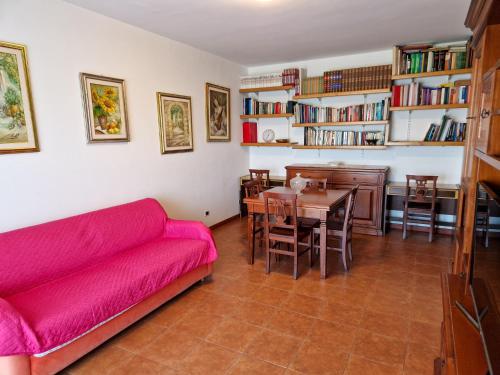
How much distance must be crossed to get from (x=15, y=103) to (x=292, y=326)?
264 centimetres

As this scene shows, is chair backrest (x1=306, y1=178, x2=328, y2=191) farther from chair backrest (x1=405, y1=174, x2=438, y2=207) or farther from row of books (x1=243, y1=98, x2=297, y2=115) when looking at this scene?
row of books (x1=243, y1=98, x2=297, y2=115)

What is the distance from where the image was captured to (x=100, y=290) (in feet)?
7.03

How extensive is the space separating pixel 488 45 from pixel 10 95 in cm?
305

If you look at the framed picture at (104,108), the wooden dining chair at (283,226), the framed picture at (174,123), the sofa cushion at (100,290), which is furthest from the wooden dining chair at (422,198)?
the framed picture at (104,108)

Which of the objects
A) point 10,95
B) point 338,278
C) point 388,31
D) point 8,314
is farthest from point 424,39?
point 8,314

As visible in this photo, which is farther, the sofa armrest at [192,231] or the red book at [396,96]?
the red book at [396,96]

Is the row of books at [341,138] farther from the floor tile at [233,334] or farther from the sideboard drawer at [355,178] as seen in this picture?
the floor tile at [233,334]

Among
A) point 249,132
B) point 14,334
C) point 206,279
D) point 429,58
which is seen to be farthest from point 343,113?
point 14,334

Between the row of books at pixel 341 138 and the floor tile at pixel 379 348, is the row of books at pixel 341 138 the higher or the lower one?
the higher one

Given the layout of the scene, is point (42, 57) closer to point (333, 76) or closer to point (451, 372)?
point (451, 372)

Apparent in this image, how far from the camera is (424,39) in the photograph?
3.94 m

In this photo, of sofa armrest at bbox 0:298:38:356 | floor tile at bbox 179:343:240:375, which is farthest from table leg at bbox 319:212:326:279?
sofa armrest at bbox 0:298:38:356

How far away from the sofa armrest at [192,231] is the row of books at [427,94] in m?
3.05

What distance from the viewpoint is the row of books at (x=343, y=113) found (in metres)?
4.38
